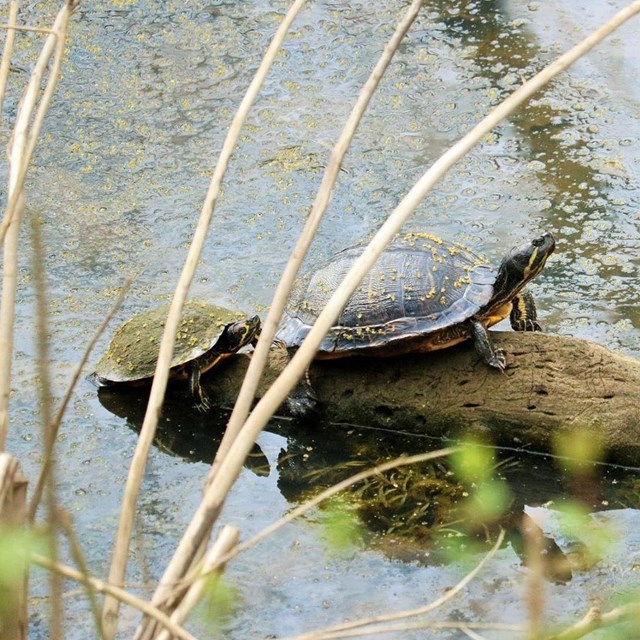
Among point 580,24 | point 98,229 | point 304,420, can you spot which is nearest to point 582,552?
point 304,420

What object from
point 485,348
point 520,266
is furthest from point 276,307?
point 520,266

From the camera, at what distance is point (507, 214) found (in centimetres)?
659

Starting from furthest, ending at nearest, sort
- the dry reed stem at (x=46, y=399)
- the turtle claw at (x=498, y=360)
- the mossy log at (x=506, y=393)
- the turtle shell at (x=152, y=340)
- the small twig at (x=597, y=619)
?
the turtle shell at (x=152, y=340) < the turtle claw at (x=498, y=360) < the mossy log at (x=506, y=393) < the small twig at (x=597, y=619) < the dry reed stem at (x=46, y=399)

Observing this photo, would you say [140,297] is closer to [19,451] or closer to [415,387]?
[19,451]

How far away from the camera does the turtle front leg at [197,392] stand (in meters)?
5.04

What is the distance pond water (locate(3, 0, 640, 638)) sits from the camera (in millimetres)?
4043

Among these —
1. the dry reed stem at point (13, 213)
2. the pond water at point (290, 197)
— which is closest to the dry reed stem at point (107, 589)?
the dry reed stem at point (13, 213)

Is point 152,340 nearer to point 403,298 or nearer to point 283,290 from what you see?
point 403,298

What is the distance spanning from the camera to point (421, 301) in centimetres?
473

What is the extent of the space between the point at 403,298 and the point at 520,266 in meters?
0.52

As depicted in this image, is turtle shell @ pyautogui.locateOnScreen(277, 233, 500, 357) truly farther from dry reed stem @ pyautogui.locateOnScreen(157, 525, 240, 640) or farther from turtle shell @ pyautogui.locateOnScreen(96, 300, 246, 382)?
dry reed stem @ pyautogui.locateOnScreen(157, 525, 240, 640)

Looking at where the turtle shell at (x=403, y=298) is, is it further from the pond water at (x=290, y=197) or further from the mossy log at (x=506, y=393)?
the pond water at (x=290, y=197)

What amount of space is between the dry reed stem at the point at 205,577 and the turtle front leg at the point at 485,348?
2.91 meters

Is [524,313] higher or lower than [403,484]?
higher
